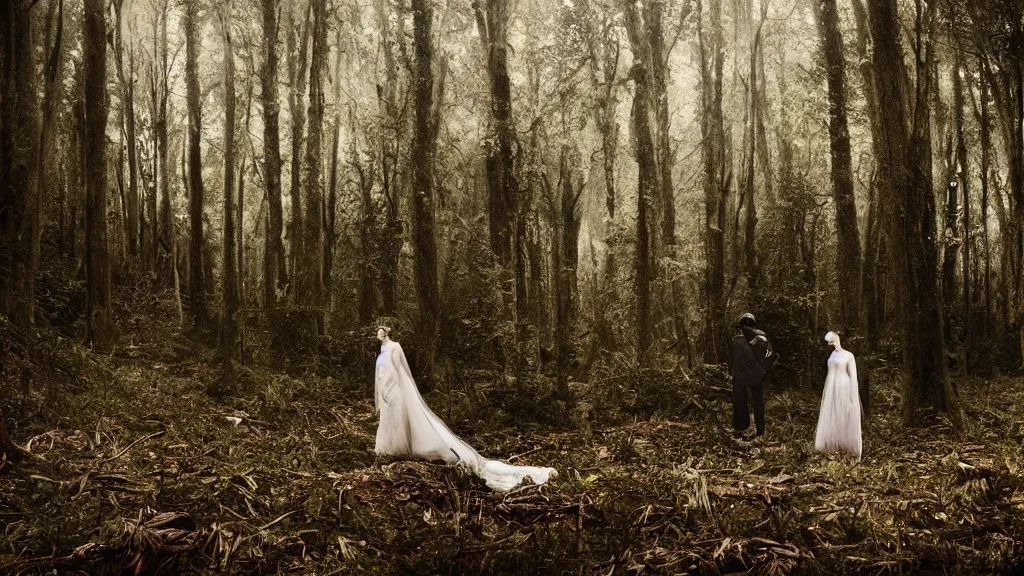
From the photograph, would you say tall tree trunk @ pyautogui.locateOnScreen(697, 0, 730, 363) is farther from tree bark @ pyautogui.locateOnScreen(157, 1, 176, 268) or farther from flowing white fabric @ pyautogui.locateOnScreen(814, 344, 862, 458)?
tree bark @ pyautogui.locateOnScreen(157, 1, 176, 268)

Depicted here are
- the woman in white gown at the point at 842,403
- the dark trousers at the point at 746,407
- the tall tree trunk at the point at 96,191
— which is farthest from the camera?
the tall tree trunk at the point at 96,191

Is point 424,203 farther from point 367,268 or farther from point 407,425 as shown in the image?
point 407,425

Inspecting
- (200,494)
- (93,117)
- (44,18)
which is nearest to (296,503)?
(200,494)

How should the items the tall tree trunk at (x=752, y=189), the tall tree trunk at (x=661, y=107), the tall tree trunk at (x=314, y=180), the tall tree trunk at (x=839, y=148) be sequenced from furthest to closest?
the tall tree trunk at (x=661, y=107), the tall tree trunk at (x=314, y=180), the tall tree trunk at (x=752, y=189), the tall tree trunk at (x=839, y=148)

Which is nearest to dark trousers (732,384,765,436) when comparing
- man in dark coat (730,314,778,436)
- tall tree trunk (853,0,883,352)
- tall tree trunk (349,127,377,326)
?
man in dark coat (730,314,778,436)

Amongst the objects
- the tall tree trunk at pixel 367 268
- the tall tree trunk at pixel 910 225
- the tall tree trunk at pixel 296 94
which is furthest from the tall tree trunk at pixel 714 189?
the tall tree trunk at pixel 296 94

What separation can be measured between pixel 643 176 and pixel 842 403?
6439 millimetres

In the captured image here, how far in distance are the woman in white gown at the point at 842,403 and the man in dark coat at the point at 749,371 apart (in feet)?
3.29

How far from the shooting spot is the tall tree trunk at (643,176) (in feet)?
41.3

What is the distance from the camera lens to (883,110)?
8.88 m

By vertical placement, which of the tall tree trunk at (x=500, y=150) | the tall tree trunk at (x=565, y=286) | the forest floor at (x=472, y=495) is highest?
the tall tree trunk at (x=500, y=150)

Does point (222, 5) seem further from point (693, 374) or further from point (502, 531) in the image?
point (502, 531)

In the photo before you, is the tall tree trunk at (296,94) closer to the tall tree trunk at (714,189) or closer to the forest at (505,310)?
the forest at (505,310)

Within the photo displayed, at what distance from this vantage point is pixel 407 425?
7.59 metres
